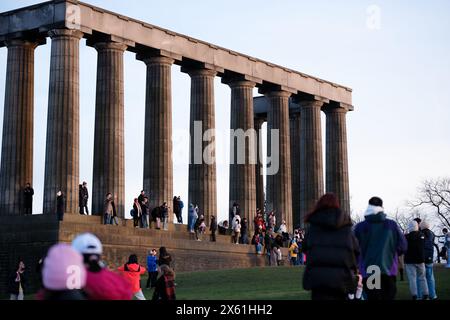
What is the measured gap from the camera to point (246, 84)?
74.0 metres

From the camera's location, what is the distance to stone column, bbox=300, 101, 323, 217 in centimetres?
8012

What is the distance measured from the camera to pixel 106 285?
13625mm

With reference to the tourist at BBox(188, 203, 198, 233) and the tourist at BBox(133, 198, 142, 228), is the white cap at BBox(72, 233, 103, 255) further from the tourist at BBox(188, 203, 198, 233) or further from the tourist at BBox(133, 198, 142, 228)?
the tourist at BBox(188, 203, 198, 233)

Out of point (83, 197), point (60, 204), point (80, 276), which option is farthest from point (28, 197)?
point (80, 276)

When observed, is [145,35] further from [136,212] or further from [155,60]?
[136,212]

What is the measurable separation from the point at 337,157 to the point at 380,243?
206 feet

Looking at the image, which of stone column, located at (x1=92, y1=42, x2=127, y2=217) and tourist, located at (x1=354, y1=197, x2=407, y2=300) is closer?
tourist, located at (x1=354, y1=197, x2=407, y2=300)

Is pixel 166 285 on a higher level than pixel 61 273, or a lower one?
higher

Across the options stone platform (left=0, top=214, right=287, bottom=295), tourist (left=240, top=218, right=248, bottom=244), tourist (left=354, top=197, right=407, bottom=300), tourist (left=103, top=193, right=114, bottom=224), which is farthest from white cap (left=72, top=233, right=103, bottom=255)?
tourist (left=240, top=218, right=248, bottom=244)

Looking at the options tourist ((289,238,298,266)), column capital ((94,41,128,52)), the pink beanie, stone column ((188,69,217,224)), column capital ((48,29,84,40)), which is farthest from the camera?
stone column ((188,69,217,224))

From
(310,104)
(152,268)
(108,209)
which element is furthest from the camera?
(310,104)

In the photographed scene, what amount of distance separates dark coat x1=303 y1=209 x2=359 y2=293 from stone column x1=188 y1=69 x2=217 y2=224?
170 ft

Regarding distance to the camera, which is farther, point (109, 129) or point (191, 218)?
point (191, 218)
